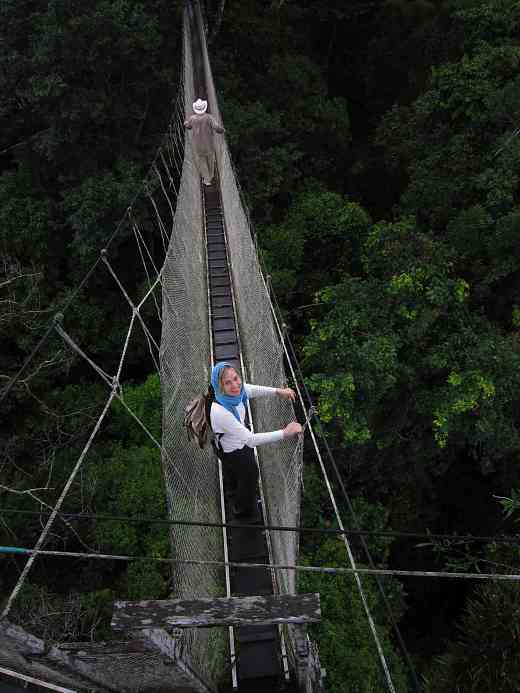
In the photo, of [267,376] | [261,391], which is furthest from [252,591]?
[267,376]

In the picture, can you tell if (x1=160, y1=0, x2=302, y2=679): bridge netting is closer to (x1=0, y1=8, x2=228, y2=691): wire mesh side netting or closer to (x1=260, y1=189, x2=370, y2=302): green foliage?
(x1=0, y1=8, x2=228, y2=691): wire mesh side netting

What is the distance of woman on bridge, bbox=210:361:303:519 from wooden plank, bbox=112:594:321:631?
0.60 metres

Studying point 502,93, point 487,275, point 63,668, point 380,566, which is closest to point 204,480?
point 63,668

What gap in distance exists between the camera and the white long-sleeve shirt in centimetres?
167

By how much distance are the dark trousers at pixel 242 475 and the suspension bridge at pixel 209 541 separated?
94 millimetres

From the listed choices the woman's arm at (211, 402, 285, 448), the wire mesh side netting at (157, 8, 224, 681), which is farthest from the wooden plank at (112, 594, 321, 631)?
the woman's arm at (211, 402, 285, 448)

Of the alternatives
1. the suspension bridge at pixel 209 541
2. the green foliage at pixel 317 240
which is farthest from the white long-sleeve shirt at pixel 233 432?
the green foliage at pixel 317 240

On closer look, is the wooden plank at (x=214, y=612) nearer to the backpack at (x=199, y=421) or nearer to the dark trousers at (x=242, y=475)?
the dark trousers at (x=242, y=475)

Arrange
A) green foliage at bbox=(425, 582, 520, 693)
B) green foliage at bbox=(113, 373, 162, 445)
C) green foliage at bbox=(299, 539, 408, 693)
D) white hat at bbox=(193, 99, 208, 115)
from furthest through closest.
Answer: white hat at bbox=(193, 99, 208, 115) < green foliage at bbox=(113, 373, 162, 445) < green foliage at bbox=(299, 539, 408, 693) < green foliage at bbox=(425, 582, 520, 693)

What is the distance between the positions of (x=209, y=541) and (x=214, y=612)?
0.97m

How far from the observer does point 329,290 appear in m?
4.35

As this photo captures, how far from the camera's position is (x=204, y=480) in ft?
7.30

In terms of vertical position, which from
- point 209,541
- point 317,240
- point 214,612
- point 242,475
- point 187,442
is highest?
point 317,240

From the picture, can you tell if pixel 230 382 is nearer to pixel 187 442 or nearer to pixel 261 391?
pixel 261 391
